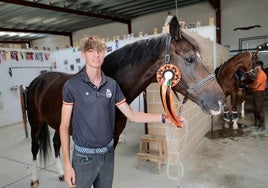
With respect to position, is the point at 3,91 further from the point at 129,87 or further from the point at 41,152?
the point at 129,87

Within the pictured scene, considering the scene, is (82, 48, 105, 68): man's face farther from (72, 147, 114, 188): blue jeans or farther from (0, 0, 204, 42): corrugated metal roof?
(0, 0, 204, 42): corrugated metal roof

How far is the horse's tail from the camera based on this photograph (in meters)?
2.54

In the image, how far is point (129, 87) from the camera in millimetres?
1450

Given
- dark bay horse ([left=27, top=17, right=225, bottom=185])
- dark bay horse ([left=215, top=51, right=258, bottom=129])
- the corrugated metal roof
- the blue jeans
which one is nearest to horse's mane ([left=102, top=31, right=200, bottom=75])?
dark bay horse ([left=27, top=17, right=225, bottom=185])

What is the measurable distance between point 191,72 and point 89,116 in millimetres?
643

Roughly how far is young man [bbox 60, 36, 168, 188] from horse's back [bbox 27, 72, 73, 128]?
2.35ft

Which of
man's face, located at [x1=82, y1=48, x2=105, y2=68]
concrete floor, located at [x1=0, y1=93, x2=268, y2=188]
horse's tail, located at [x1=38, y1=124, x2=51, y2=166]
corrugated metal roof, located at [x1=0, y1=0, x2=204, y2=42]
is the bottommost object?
concrete floor, located at [x1=0, y1=93, x2=268, y2=188]

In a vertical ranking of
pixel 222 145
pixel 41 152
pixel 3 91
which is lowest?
pixel 222 145

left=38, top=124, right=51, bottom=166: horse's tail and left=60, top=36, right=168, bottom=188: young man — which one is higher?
left=60, top=36, right=168, bottom=188: young man

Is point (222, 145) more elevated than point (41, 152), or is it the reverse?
point (41, 152)

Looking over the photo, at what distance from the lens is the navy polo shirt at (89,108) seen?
3.47 ft

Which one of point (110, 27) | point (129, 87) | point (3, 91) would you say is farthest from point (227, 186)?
point (110, 27)

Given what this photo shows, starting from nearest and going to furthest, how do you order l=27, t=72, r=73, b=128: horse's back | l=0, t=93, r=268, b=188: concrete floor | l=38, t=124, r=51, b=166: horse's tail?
l=27, t=72, r=73, b=128: horse's back < l=0, t=93, r=268, b=188: concrete floor < l=38, t=124, r=51, b=166: horse's tail

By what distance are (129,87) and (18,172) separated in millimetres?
2357
